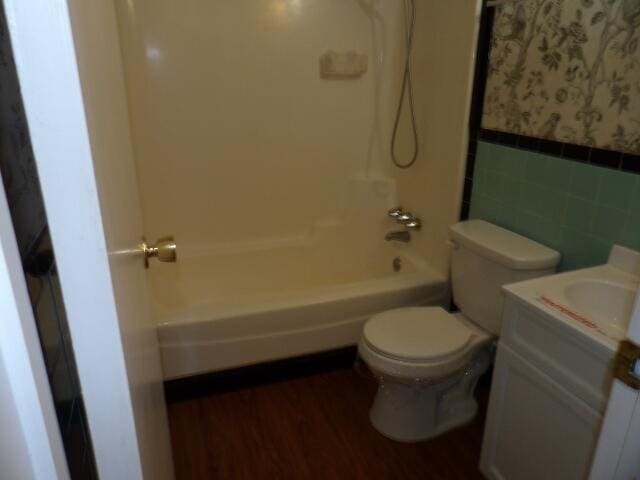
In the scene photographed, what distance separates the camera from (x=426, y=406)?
1.79 metres

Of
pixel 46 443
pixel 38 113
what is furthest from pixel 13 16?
pixel 46 443

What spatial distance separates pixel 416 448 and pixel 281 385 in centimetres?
64

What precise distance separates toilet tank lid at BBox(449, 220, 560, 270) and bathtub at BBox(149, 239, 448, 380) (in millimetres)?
383

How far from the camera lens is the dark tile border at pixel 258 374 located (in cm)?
197

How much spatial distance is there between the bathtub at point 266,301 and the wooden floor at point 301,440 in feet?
0.56

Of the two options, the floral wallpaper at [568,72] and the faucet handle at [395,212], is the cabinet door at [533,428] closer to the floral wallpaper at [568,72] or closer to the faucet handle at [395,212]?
the floral wallpaper at [568,72]

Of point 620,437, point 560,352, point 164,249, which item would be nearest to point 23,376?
point 164,249

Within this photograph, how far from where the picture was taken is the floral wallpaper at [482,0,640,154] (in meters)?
1.34

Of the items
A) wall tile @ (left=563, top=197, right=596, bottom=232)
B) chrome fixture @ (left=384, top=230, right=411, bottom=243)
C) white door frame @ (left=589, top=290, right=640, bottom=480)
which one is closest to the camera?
white door frame @ (left=589, top=290, right=640, bottom=480)

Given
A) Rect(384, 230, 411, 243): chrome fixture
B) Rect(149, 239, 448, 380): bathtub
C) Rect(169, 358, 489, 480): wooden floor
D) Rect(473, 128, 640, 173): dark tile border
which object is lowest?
Rect(169, 358, 489, 480): wooden floor

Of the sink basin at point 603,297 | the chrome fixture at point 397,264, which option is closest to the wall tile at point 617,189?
the sink basin at point 603,297

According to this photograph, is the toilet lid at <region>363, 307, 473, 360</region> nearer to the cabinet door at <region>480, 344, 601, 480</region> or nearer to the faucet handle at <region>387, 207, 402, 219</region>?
the cabinet door at <region>480, 344, 601, 480</region>

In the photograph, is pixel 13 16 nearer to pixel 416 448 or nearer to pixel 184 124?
pixel 416 448

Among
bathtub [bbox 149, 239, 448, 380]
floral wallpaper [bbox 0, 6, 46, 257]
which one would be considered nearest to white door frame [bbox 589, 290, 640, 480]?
floral wallpaper [bbox 0, 6, 46, 257]
